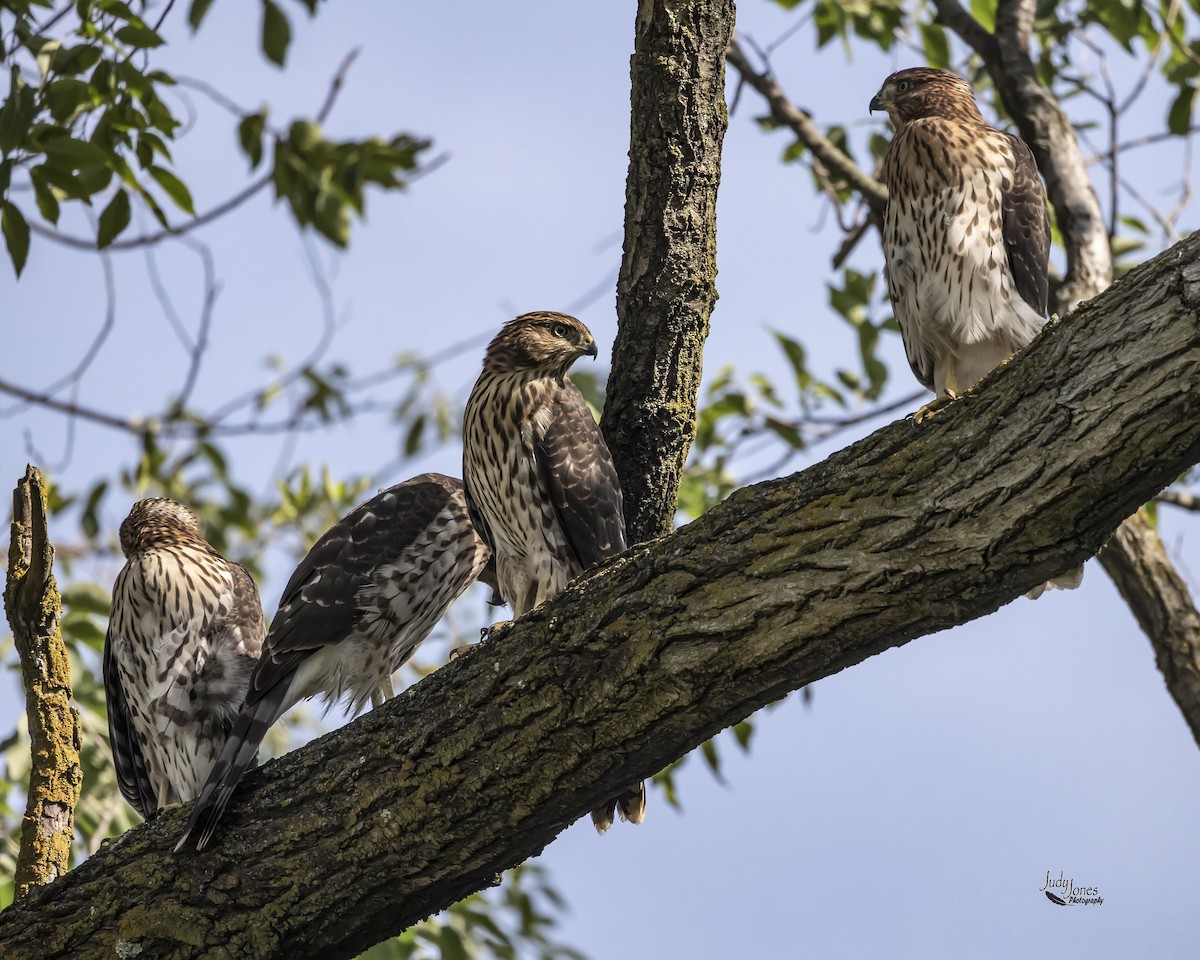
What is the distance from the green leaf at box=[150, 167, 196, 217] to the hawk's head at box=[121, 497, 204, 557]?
1435mm

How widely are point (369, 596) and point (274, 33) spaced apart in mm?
1857

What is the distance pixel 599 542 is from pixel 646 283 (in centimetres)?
83

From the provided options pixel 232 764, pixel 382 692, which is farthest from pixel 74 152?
pixel 382 692

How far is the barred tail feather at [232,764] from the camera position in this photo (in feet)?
11.0

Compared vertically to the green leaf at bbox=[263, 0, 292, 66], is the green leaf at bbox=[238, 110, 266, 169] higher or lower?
higher

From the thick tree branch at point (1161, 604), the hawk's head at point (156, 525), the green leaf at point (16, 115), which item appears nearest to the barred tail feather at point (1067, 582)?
the thick tree branch at point (1161, 604)

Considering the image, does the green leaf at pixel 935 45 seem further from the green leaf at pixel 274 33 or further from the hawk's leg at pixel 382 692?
the hawk's leg at pixel 382 692

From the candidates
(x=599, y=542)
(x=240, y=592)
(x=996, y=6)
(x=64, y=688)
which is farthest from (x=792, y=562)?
(x=996, y=6)

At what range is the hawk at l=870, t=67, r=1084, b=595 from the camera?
4133 millimetres

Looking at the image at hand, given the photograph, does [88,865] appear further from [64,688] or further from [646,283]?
[646,283]

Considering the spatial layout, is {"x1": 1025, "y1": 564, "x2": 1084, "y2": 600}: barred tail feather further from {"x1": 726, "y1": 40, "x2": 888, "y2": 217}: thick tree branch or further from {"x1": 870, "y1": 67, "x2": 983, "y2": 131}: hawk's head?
{"x1": 726, "y1": 40, "x2": 888, "y2": 217}: thick tree branch

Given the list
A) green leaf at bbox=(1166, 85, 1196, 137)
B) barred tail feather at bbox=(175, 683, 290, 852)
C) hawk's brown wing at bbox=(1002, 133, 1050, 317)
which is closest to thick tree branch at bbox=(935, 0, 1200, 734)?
green leaf at bbox=(1166, 85, 1196, 137)

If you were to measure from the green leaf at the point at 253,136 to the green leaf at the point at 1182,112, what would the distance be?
12.8 ft

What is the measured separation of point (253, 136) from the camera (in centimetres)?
482
